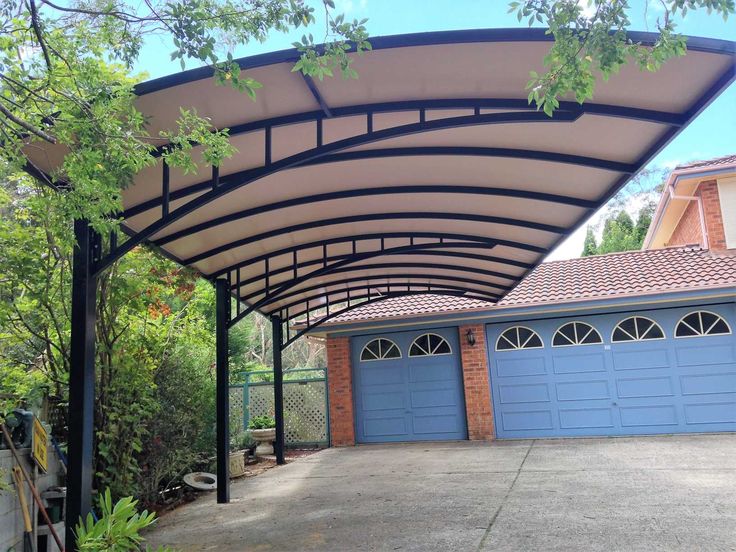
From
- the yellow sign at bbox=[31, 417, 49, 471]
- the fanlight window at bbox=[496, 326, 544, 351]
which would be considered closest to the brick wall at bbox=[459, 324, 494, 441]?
the fanlight window at bbox=[496, 326, 544, 351]

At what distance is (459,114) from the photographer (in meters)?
4.60

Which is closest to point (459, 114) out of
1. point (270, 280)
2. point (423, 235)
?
point (423, 235)

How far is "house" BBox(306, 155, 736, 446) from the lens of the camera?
11.0 meters

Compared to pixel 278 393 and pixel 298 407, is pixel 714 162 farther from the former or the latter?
pixel 298 407

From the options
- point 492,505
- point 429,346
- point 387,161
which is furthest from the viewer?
point 429,346

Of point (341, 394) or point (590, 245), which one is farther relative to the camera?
point (590, 245)

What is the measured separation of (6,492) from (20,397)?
1221 mm

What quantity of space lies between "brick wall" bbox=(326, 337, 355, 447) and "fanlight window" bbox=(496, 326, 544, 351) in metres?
3.49

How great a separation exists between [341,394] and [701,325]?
7.58m

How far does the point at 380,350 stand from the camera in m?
13.3

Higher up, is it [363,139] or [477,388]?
[363,139]

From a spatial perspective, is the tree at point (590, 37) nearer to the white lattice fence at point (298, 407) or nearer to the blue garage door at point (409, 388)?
the blue garage door at point (409, 388)

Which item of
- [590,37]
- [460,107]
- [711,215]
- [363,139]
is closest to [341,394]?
[711,215]

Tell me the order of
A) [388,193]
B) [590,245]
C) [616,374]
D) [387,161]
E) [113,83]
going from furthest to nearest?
[590,245] < [616,374] < [388,193] < [387,161] < [113,83]
